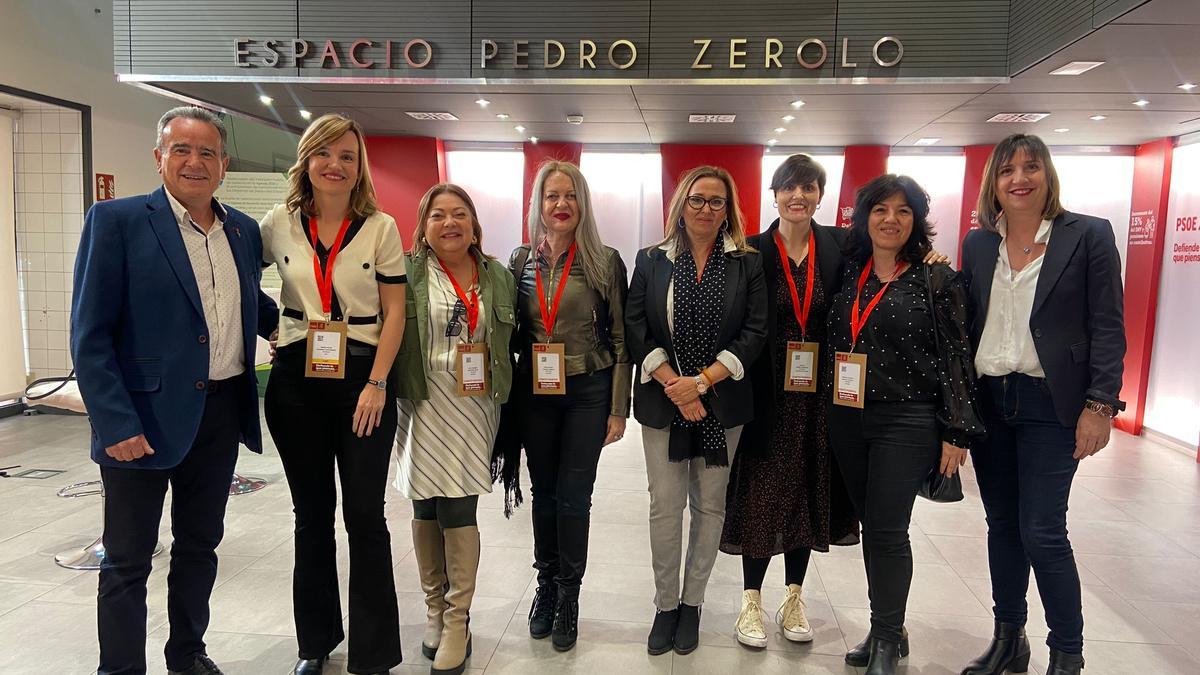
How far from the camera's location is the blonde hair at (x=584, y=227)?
8.13 ft

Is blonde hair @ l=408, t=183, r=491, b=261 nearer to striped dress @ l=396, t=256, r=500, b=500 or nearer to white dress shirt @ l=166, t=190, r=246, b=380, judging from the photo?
striped dress @ l=396, t=256, r=500, b=500

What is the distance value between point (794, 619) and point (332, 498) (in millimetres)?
1790

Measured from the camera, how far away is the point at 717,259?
243cm

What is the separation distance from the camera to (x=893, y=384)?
7.07 feet

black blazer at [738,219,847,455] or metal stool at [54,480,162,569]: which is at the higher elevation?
black blazer at [738,219,847,455]

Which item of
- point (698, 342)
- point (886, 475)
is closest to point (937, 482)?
point (886, 475)

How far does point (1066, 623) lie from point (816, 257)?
4.71 feet

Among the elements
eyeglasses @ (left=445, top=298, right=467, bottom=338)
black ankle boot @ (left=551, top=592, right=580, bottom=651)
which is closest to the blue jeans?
black ankle boot @ (left=551, top=592, right=580, bottom=651)

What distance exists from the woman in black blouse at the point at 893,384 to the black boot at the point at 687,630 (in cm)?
61

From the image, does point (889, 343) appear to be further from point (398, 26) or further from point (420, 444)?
point (398, 26)

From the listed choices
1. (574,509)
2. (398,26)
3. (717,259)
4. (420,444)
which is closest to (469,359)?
(420,444)

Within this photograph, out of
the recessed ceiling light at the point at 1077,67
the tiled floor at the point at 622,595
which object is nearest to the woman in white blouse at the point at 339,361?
the tiled floor at the point at 622,595

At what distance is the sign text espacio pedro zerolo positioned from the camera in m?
5.01

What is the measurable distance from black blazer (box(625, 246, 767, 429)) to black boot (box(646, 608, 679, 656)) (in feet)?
2.45
